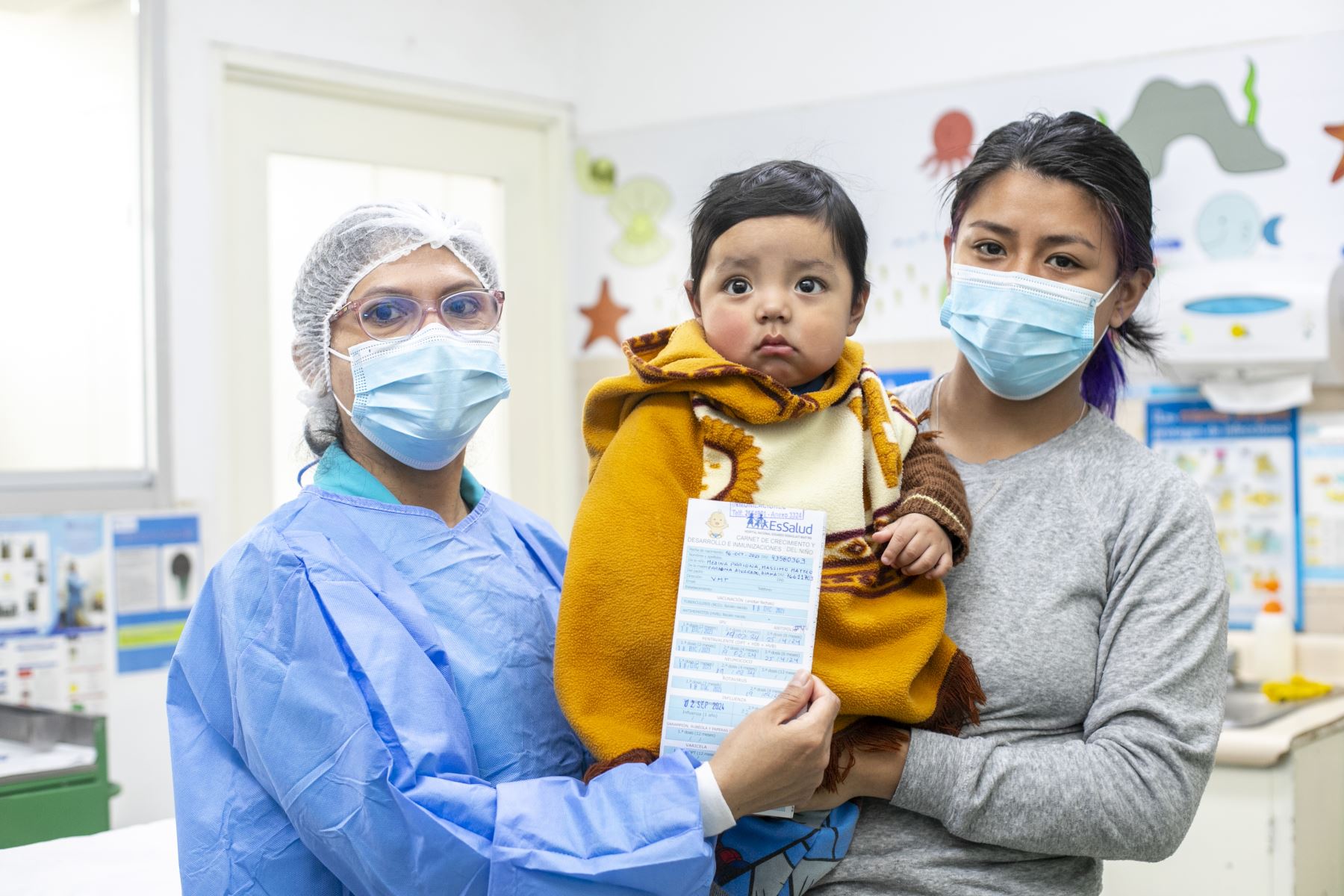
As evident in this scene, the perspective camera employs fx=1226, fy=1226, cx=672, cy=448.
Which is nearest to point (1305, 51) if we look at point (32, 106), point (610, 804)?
point (610, 804)

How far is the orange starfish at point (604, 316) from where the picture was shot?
3799 mm

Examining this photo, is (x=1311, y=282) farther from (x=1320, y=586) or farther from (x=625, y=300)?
(x=625, y=300)

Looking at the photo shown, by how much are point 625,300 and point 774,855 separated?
2.74 metres

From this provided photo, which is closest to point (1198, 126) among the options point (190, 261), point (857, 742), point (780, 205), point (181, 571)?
point (780, 205)

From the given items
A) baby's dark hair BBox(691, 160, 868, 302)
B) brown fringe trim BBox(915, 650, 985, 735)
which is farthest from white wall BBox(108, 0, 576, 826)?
brown fringe trim BBox(915, 650, 985, 735)

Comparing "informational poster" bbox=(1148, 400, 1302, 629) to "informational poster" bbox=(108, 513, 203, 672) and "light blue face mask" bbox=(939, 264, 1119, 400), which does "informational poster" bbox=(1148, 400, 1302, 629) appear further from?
"informational poster" bbox=(108, 513, 203, 672)

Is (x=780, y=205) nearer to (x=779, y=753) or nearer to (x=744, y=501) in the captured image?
(x=744, y=501)

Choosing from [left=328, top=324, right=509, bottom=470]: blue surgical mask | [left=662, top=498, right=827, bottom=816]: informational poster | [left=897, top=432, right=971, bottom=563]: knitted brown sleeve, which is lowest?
[left=662, top=498, right=827, bottom=816]: informational poster

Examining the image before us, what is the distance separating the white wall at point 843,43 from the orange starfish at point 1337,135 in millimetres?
223

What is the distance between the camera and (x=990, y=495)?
1301mm

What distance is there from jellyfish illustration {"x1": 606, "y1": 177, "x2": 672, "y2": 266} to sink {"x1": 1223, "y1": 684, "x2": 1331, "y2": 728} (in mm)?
1979

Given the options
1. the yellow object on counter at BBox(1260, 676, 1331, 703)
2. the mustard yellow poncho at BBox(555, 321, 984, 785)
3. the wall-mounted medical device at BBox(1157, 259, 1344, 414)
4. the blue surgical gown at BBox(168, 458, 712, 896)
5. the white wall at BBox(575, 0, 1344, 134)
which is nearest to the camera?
the blue surgical gown at BBox(168, 458, 712, 896)

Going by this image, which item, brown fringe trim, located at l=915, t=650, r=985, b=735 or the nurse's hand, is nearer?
the nurse's hand

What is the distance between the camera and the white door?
10.3ft
